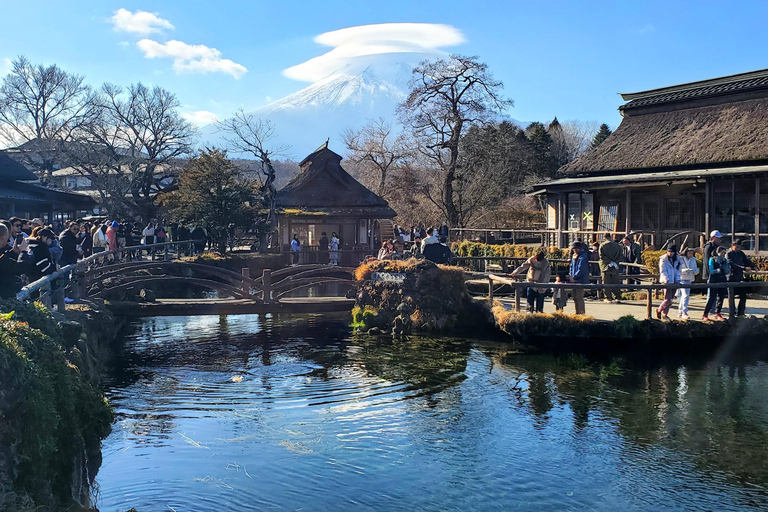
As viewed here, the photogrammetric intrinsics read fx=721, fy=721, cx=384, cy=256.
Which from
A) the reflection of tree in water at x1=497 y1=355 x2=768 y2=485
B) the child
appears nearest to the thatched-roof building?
the child

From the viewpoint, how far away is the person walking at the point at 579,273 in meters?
15.8

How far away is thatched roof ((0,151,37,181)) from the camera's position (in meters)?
36.2

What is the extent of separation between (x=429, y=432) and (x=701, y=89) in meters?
23.7

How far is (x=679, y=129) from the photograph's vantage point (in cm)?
2870

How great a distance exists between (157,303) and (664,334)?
12.9 metres

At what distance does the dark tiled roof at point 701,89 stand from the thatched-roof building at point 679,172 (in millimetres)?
42

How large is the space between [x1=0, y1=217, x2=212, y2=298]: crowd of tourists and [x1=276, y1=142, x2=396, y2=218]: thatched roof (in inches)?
194

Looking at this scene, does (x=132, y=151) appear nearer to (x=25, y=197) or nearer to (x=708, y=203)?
(x=25, y=197)

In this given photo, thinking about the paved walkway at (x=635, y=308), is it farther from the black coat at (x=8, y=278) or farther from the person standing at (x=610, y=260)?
the black coat at (x=8, y=278)

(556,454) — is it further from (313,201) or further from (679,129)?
(313,201)

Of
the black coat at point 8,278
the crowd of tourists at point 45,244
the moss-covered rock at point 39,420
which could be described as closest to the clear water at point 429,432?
the moss-covered rock at point 39,420

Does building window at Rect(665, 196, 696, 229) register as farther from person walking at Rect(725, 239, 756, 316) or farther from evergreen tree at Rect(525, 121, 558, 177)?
evergreen tree at Rect(525, 121, 558, 177)

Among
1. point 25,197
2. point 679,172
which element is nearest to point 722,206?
point 679,172

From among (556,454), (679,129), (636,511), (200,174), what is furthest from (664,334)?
(200,174)
